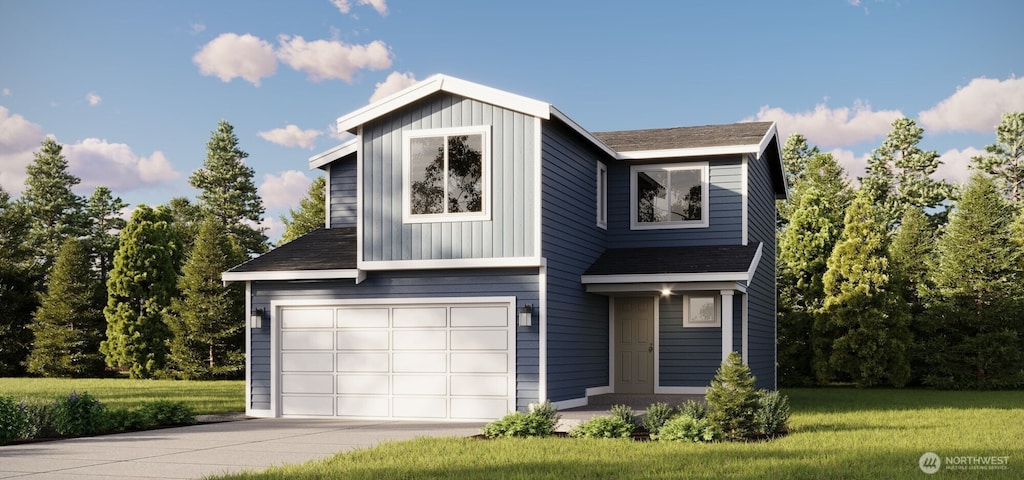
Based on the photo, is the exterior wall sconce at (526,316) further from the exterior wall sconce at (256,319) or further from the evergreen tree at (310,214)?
the evergreen tree at (310,214)

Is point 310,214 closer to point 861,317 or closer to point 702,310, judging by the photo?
point 861,317

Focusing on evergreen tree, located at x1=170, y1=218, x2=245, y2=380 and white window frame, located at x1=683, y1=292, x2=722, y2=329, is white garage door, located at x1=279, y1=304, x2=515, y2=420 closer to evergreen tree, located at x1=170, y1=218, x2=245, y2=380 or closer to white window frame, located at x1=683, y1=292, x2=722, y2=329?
white window frame, located at x1=683, y1=292, x2=722, y2=329

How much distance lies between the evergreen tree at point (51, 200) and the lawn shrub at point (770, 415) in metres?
39.9

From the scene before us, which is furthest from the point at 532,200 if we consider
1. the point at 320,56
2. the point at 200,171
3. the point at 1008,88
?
the point at 200,171

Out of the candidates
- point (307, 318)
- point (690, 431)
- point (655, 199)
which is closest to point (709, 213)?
point (655, 199)

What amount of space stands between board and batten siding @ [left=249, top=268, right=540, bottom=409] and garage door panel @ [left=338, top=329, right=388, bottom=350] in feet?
1.97

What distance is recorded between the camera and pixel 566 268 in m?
17.2

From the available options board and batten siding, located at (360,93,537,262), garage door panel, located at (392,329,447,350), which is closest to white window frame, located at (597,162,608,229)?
board and batten siding, located at (360,93,537,262)

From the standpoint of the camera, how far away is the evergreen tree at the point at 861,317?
26.8 metres

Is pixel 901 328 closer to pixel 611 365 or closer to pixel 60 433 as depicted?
pixel 611 365

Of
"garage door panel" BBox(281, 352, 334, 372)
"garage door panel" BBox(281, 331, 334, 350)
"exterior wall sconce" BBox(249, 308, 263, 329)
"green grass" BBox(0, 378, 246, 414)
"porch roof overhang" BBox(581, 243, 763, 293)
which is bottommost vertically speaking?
"green grass" BBox(0, 378, 246, 414)

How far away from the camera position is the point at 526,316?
1597 cm

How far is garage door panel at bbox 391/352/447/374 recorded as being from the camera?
16766 millimetres

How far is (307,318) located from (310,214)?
65.3 ft
